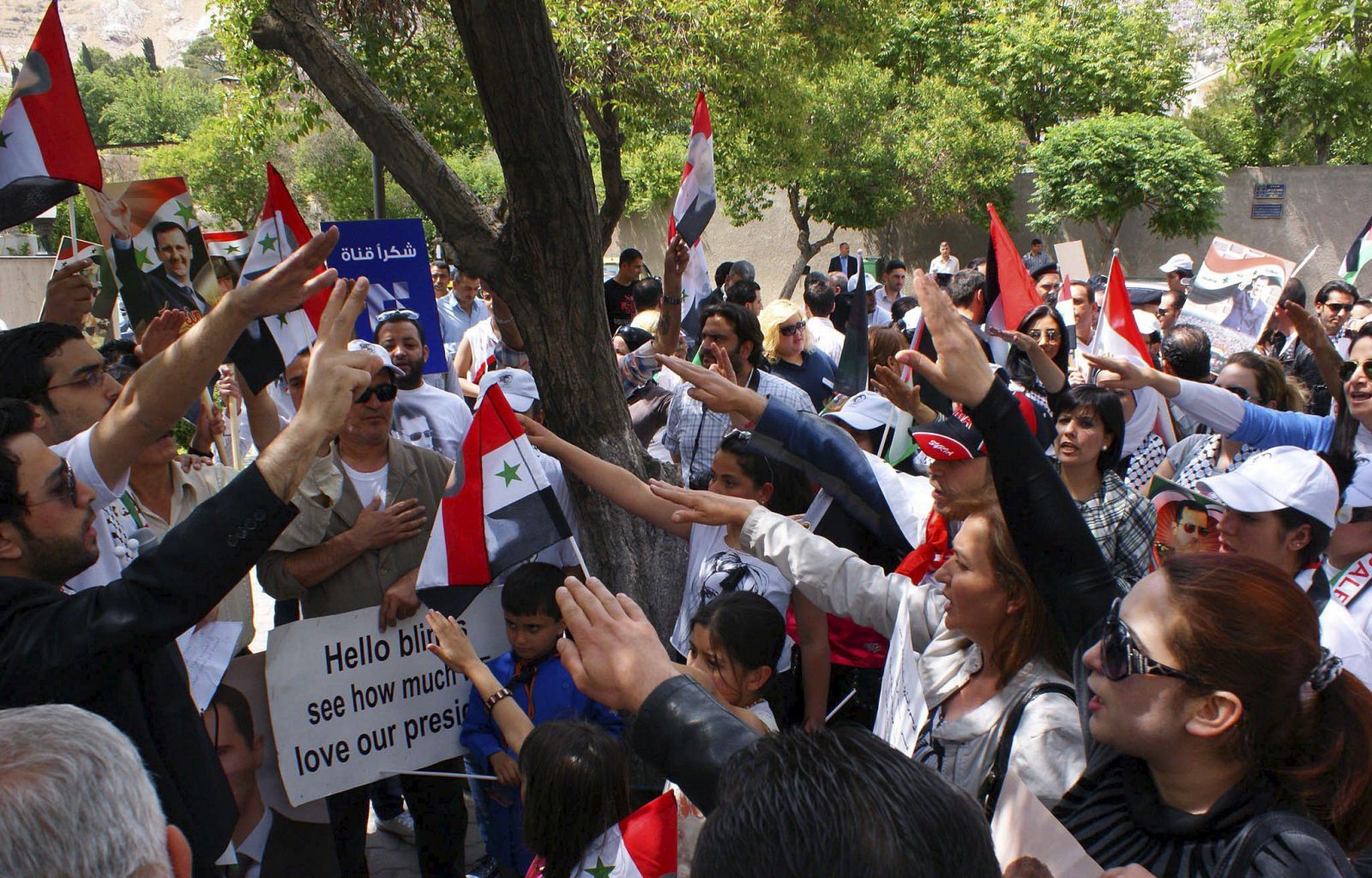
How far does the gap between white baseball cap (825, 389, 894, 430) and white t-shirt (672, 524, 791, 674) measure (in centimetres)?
97

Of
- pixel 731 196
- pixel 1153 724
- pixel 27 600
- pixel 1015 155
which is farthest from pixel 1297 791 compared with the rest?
pixel 1015 155

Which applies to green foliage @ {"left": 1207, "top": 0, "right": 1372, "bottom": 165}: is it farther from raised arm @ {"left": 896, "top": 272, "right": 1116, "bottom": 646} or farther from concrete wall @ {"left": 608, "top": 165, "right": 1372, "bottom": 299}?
raised arm @ {"left": 896, "top": 272, "right": 1116, "bottom": 646}

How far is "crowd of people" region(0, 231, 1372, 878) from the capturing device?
1435 millimetres

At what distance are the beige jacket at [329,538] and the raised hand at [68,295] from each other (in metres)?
1.44

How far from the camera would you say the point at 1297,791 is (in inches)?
64.7

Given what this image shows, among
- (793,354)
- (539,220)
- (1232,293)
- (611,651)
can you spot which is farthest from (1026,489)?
(1232,293)

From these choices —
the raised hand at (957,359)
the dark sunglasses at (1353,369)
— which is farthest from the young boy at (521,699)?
the dark sunglasses at (1353,369)

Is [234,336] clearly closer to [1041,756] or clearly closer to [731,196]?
[1041,756]

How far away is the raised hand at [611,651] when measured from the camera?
5.78ft

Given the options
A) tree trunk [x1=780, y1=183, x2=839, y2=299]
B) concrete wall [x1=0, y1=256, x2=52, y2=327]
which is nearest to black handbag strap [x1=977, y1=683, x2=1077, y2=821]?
concrete wall [x1=0, y1=256, x2=52, y2=327]

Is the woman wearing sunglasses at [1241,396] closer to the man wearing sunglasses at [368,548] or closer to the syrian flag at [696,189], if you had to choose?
the syrian flag at [696,189]

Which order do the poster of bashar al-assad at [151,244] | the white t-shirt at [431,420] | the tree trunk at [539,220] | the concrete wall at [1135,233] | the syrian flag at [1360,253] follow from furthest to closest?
the concrete wall at [1135,233]
the syrian flag at [1360,253]
the white t-shirt at [431,420]
the poster of bashar al-assad at [151,244]
the tree trunk at [539,220]

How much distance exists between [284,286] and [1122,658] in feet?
6.39

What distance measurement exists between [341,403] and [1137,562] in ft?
8.75
